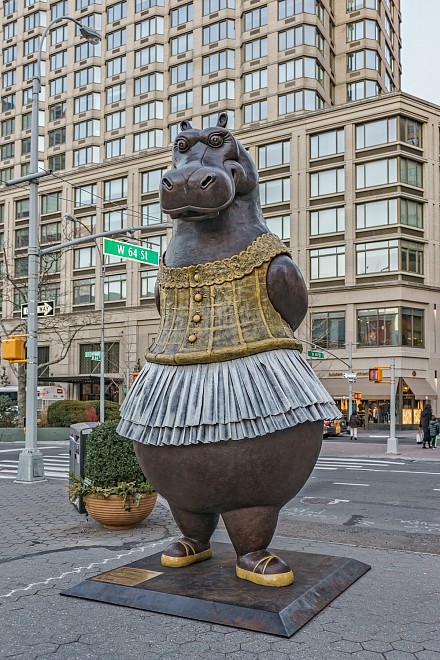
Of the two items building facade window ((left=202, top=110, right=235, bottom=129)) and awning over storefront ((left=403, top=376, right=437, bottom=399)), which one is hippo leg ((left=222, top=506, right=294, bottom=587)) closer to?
awning over storefront ((left=403, top=376, right=437, bottom=399))

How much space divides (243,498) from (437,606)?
155 centimetres

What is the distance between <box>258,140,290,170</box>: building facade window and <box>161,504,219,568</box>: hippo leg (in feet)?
134

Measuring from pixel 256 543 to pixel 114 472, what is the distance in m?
3.35

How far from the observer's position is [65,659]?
3488 mm

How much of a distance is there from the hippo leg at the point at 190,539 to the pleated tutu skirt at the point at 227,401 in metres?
0.77

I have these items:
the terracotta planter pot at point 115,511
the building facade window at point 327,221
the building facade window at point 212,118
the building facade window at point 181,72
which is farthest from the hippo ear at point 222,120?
the building facade window at point 181,72

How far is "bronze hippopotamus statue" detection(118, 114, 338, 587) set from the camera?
4094mm

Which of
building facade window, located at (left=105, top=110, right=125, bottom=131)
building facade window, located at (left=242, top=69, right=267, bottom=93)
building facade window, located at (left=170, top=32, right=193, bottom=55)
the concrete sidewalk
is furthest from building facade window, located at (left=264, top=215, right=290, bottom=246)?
the concrete sidewalk

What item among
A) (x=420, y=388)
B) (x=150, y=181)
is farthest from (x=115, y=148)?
(x=420, y=388)

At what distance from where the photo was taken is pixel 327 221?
138 ft

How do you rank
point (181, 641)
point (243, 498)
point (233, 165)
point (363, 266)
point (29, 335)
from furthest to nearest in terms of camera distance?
point (363, 266)
point (29, 335)
point (233, 165)
point (243, 498)
point (181, 641)

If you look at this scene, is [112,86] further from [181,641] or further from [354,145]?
[181,641]

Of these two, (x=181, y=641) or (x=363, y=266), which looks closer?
(x=181, y=641)

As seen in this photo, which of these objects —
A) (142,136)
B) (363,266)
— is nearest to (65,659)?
(363,266)
